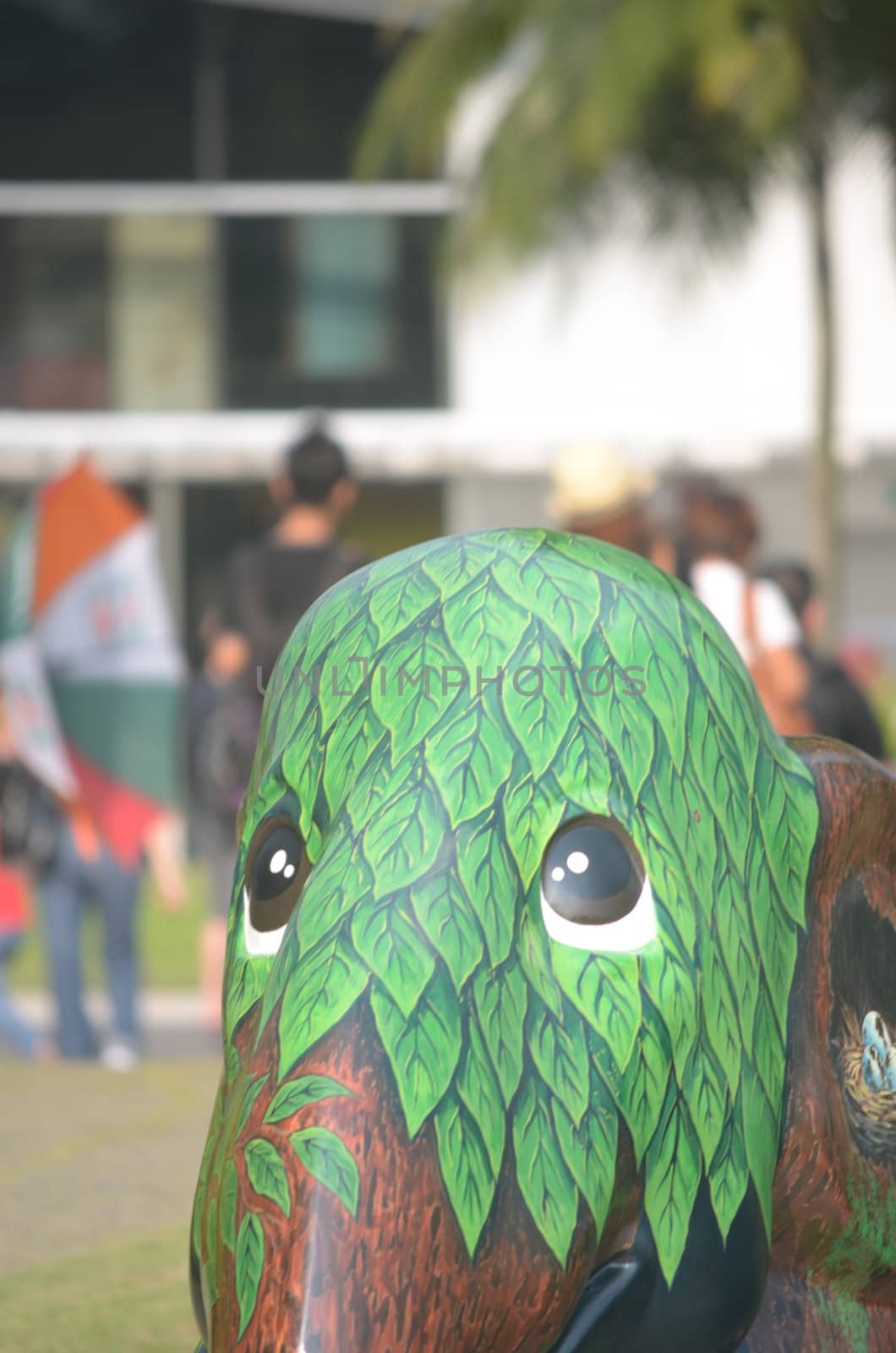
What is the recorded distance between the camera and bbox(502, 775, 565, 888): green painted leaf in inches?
83.2

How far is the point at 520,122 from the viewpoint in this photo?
15289 mm

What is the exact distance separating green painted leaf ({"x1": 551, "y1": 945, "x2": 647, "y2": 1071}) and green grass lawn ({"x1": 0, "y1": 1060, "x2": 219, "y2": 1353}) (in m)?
1.47

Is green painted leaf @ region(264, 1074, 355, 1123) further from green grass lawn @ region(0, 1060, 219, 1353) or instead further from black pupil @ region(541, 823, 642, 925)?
green grass lawn @ region(0, 1060, 219, 1353)

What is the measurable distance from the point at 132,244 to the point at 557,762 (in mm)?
17764

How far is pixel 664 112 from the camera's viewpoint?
48.8 feet

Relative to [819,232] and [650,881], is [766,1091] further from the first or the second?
[819,232]

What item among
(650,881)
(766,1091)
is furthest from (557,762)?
(766,1091)

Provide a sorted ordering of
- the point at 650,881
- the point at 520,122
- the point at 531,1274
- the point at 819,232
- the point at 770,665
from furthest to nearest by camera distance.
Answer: the point at 520,122 < the point at 819,232 < the point at 770,665 < the point at 650,881 < the point at 531,1274

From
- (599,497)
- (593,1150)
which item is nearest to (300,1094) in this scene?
(593,1150)

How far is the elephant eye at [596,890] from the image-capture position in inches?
83.4

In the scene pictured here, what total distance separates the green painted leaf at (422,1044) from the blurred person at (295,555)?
310cm

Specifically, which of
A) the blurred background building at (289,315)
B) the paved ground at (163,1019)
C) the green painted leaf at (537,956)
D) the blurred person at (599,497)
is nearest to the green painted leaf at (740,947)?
the green painted leaf at (537,956)

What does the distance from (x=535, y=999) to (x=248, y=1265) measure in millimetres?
373

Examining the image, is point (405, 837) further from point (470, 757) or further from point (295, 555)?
point (295, 555)
